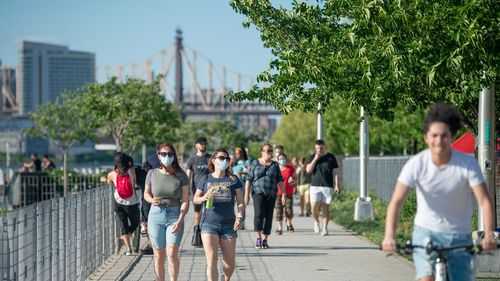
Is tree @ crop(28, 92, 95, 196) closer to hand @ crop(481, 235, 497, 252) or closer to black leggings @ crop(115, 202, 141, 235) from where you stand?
black leggings @ crop(115, 202, 141, 235)

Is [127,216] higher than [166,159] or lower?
lower

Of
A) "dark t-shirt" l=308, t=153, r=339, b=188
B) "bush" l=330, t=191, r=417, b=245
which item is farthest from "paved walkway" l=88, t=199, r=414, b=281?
"dark t-shirt" l=308, t=153, r=339, b=188

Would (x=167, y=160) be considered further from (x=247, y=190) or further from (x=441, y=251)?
(x=247, y=190)

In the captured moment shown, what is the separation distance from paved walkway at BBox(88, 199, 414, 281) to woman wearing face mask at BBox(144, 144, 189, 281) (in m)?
1.93

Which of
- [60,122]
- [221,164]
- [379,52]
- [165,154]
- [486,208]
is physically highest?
[60,122]

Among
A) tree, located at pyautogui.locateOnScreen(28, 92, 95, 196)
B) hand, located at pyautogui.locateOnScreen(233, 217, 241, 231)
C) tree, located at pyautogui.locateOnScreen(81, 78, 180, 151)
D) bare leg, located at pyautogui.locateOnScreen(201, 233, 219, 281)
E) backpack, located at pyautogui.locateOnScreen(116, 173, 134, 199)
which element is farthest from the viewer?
tree, located at pyautogui.locateOnScreen(28, 92, 95, 196)

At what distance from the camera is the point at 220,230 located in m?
11.5

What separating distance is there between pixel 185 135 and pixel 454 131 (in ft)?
330

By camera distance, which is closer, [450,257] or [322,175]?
[450,257]

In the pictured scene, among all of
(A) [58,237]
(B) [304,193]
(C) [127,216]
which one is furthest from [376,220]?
(A) [58,237]

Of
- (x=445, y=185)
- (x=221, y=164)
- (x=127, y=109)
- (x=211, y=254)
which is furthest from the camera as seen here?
(x=127, y=109)

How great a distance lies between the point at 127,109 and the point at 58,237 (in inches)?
1389

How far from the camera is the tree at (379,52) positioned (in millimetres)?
11875

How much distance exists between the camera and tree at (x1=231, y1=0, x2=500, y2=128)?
11.9 meters
